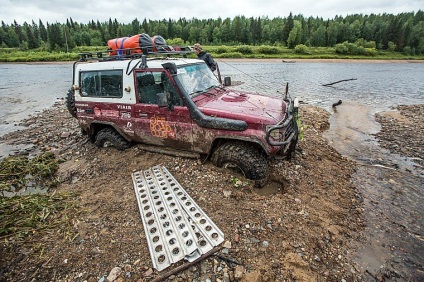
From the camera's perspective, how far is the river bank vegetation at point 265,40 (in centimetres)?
6544

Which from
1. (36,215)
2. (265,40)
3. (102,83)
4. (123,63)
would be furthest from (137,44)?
(265,40)

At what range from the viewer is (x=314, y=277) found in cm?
306

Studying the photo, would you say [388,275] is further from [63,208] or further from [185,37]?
[185,37]

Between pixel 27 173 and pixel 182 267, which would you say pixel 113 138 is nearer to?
pixel 27 173

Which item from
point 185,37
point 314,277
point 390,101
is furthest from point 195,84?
point 185,37

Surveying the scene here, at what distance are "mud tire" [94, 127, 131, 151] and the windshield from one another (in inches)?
93.7

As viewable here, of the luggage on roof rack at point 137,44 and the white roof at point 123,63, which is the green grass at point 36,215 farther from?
the luggage on roof rack at point 137,44

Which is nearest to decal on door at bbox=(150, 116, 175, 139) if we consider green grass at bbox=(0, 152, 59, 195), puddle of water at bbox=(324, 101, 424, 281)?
green grass at bbox=(0, 152, 59, 195)

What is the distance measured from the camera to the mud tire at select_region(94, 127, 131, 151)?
6184mm

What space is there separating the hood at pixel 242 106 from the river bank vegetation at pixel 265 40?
5630 cm

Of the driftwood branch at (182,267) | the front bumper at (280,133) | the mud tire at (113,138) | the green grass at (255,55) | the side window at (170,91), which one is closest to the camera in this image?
the driftwood branch at (182,267)

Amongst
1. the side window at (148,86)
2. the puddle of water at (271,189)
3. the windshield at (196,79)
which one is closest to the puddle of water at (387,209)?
the puddle of water at (271,189)

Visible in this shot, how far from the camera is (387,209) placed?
4.66 metres

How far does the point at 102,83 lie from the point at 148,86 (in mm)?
1446
